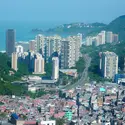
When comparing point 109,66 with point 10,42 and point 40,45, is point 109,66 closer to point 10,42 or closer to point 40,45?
point 40,45

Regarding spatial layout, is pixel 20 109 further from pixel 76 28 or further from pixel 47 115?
pixel 76 28

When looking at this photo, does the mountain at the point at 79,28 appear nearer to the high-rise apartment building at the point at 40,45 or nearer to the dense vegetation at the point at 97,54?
the dense vegetation at the point at 97,54

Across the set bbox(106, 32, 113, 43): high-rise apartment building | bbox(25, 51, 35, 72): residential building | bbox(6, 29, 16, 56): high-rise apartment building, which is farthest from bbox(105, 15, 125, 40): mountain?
bbox(25, 51, 35, 72): residential building

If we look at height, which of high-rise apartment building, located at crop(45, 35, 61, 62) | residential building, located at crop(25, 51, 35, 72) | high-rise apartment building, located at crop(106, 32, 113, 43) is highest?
high-rise apartment building, located at crop(106, 32, 113, 43)

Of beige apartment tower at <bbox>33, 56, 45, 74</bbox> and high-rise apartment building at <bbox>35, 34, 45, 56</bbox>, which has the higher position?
high-rise apartment building at <bbox>35, 34, 45, 56</bbox>

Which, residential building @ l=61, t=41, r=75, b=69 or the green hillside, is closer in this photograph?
the green hillside

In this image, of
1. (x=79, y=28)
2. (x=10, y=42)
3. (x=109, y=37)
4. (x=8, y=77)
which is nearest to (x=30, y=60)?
(x=8, y=77)

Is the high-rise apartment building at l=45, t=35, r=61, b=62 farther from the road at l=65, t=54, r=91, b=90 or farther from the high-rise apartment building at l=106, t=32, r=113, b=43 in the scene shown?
the high-rise apartment building at l=106, t=32, r=113, b=43

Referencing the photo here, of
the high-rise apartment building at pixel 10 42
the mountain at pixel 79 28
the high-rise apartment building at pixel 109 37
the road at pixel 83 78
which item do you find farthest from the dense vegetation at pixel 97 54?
the mountain at pixel 79 28
